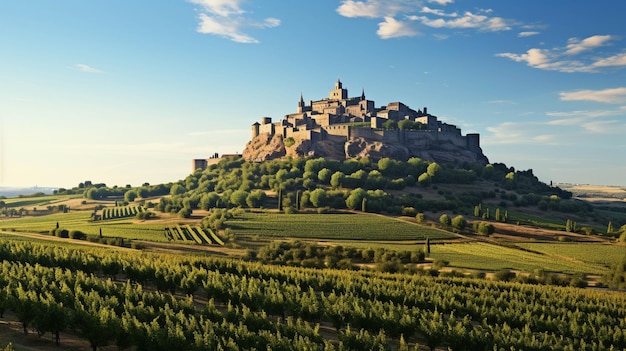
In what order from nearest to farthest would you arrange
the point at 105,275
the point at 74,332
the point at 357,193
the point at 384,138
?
the point at 74,332, the point at 105,275, the point at 357,193, the point at 384,138

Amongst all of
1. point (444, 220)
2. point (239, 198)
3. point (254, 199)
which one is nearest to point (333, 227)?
point (444, 220)

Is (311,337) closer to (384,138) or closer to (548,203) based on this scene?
(548,203)

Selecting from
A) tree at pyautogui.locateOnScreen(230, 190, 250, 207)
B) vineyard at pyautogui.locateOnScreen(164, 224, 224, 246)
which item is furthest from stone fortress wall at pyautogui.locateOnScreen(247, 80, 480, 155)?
vineyard at pyautogui.locateOnScreen(164, 224, 224, 246)

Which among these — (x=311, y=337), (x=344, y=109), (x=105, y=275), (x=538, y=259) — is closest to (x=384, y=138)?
(x=344, y=109)

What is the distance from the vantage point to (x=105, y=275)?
39625 mm

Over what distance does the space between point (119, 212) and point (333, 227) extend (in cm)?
5377

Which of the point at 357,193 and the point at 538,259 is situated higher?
the point at 357,193

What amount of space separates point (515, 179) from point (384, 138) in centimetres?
3859

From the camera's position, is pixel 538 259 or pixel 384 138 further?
pixel 384 138

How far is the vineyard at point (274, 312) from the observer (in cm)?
2231

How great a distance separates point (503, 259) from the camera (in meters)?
66.1

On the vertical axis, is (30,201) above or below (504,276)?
above

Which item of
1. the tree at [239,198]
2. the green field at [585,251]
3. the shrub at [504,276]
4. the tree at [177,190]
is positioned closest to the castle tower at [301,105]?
the tree at [177,190]

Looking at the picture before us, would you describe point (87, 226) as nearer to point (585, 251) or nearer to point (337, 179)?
point (337, 179)
